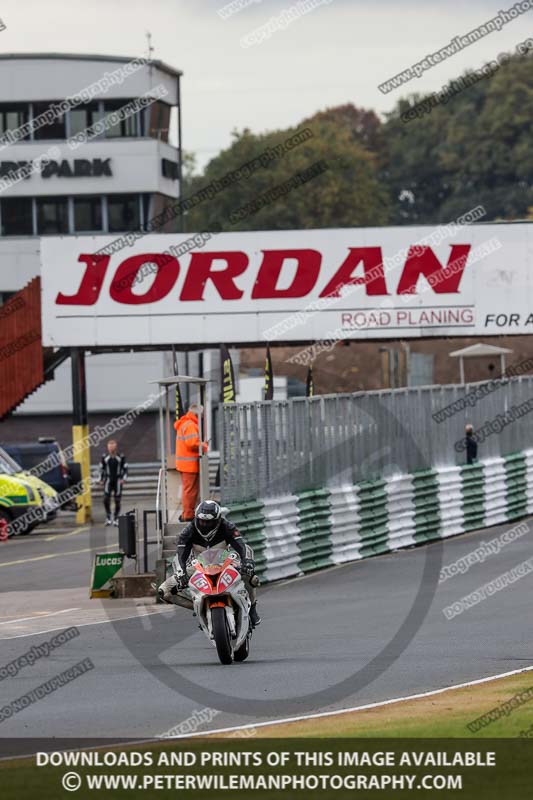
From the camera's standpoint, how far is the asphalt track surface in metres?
12.2

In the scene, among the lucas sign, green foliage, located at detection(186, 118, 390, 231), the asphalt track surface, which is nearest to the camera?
the asphalt track surface

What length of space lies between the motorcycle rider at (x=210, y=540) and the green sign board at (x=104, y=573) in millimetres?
6836

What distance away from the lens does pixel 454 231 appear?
1576 inches

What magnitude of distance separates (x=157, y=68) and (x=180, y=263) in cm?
1855

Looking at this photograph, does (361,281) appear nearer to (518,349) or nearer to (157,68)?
(157,68)

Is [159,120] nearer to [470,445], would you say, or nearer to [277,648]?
[470,445]

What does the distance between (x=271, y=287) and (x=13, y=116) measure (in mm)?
19374

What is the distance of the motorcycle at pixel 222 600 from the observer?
568 inches

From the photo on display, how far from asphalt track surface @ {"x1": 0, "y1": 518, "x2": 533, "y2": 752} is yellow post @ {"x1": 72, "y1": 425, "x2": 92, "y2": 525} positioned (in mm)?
12617

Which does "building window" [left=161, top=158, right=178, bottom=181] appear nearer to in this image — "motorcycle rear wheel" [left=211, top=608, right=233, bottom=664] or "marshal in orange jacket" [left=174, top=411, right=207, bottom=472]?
"marshal in orange jacket" [left=174, top=411, right=207, bottom=472]

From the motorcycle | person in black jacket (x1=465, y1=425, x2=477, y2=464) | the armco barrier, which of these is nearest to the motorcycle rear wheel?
the motorcycle

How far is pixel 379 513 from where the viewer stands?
87.4 ft

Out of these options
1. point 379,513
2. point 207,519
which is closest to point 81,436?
point 379,513

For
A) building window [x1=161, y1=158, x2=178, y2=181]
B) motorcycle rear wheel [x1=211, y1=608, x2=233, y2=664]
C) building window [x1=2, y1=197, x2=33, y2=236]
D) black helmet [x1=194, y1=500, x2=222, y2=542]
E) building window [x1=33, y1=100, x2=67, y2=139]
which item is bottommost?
motorcycle rear wheel [x1=211, y1=608, x2=233, y2=664]
